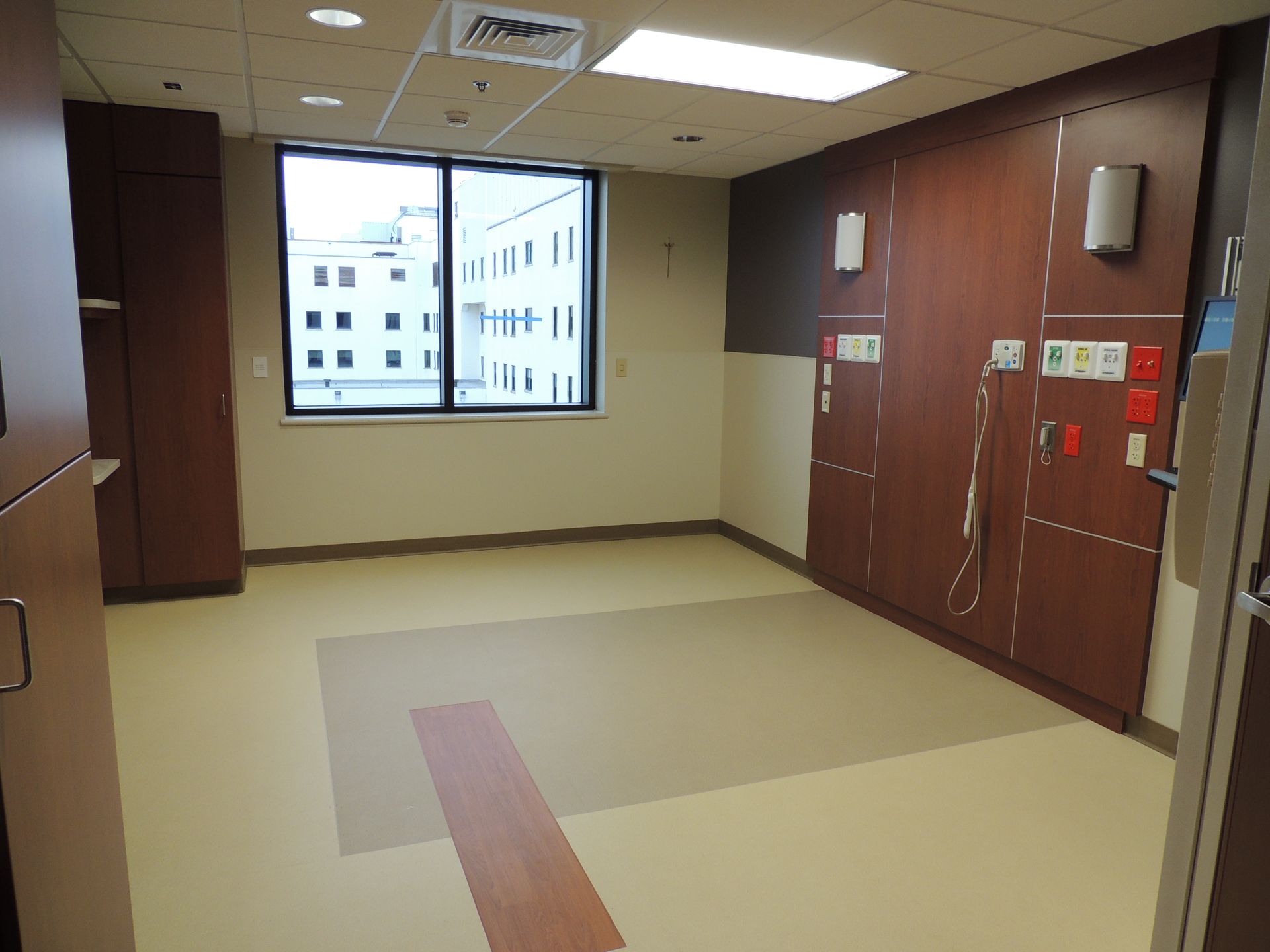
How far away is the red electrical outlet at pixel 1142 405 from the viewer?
307cm

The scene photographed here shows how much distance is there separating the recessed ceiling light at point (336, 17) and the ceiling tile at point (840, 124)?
2012 millimetres

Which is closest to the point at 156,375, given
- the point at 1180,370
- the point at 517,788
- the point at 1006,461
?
the point at 517,788

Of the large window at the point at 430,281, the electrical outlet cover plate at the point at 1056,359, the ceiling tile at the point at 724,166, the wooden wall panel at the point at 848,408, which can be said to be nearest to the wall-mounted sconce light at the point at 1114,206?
the electrical outlet cover plate at the point at 1056,359

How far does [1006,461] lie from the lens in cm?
370

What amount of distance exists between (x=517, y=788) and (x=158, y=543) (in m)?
2.71

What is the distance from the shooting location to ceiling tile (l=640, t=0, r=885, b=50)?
272 cm

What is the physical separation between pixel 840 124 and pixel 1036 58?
45.2 inches

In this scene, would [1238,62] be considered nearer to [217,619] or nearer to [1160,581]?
[1160,581]

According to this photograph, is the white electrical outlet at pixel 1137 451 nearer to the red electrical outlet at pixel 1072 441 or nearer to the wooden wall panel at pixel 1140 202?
the red electrical outlet at pixel 1072 441

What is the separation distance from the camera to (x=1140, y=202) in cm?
310

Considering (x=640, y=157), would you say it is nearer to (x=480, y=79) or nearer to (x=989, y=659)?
(x=480, y=79)

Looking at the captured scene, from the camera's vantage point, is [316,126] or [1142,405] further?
[316,126]

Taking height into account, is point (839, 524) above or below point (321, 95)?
below

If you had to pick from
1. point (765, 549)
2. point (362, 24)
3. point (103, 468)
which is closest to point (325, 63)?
point (362, 24)
